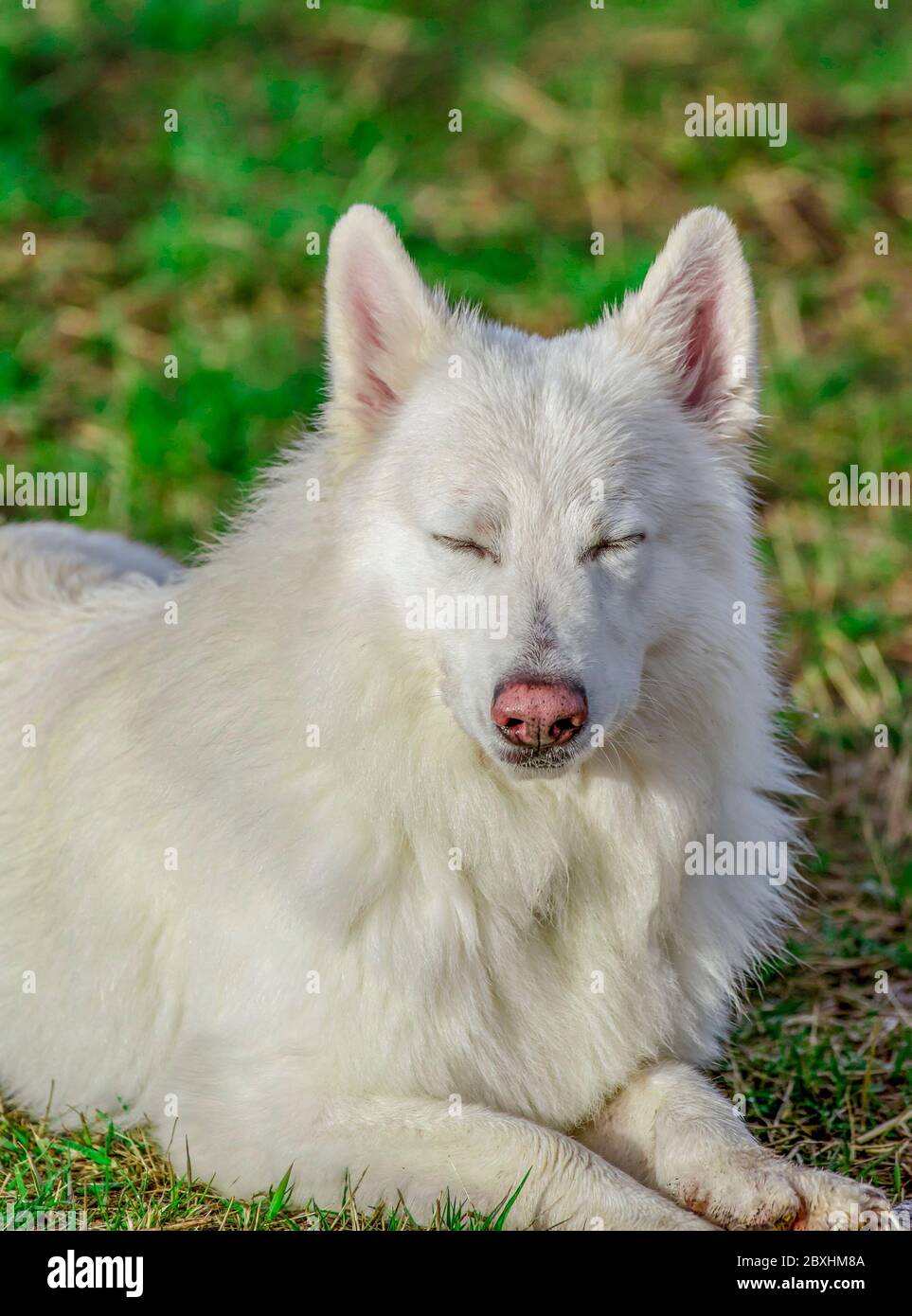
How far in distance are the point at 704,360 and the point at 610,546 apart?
26.3 inches

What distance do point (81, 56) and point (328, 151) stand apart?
2.00 meters

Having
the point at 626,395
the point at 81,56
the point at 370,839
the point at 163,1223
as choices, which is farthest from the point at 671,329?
the point at 81,56

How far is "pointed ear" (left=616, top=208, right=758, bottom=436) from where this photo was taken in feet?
11.8

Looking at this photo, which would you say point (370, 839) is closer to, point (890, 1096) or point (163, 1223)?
point (163, 1223)

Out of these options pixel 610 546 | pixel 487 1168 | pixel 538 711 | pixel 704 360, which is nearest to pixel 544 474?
pixel 610 546

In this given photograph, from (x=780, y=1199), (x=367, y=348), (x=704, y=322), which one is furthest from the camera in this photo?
(x=704, y=322)

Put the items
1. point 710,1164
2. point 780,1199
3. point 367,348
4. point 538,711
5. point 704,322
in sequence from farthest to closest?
point 704,322 < point 367,348 < point 710,1164 < point 780,1199 < point 538,711

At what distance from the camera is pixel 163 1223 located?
137 inches

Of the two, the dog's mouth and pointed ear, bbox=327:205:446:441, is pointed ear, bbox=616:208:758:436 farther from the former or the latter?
the dog's mouth

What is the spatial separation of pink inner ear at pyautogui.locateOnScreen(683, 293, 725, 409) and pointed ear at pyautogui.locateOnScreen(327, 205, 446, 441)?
0.63m

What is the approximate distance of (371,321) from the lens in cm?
358

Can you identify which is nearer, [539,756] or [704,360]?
[539,756]

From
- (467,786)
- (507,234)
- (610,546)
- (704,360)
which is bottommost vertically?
(467,786)

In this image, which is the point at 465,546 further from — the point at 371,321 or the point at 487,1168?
the point at 487,1168
